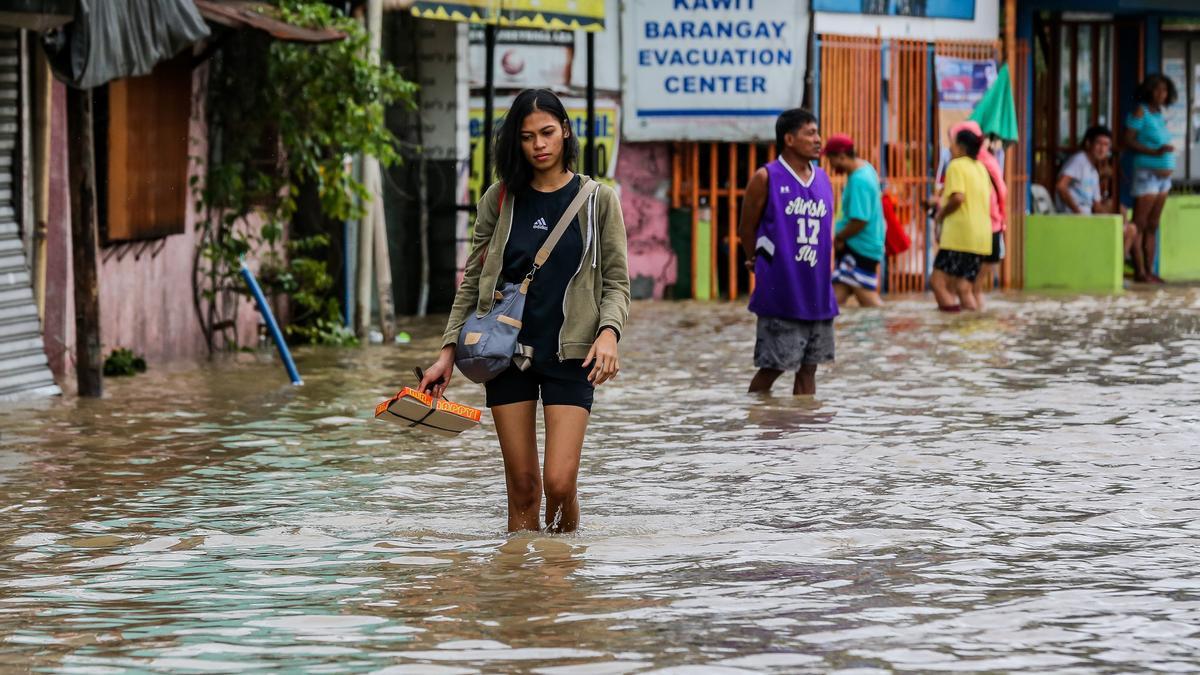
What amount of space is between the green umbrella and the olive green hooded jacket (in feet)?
48.2

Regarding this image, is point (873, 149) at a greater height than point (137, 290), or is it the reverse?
point (873, 149)

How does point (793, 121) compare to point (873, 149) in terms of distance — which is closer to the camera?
point (793, 121)

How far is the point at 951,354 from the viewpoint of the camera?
14641 millimetres

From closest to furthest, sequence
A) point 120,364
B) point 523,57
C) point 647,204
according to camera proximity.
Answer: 1. point 120,364
2. point 523,57
3. point 647,204

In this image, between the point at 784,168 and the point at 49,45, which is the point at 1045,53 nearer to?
the point at 784,168

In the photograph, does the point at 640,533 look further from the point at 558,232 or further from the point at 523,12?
the point at 523,12

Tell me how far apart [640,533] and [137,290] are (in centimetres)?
744

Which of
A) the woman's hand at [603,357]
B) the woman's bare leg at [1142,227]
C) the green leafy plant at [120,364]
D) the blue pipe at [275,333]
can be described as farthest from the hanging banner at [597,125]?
the woman's hand at [603,357]

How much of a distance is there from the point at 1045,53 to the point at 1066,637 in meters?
19.6

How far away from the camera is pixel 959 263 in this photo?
726 inches

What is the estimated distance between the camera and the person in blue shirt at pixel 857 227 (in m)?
16.9

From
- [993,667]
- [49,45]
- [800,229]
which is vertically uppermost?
[49,45]

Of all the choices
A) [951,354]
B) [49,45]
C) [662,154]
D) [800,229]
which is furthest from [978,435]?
[662,154]

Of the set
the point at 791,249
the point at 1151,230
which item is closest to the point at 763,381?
the point at 791,249
